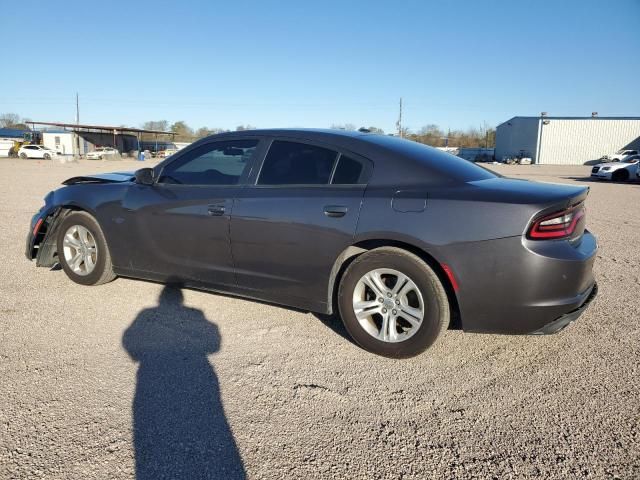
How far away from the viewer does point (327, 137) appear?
3541 millimetres

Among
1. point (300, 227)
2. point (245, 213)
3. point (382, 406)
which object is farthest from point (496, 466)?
point (245, 213)

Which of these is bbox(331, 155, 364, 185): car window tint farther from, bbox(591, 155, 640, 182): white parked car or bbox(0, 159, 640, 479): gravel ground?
bbox(591, 155, 640, 182): white parked car

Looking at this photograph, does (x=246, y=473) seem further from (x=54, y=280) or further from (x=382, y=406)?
(x=54, y=280)

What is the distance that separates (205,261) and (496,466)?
2.61 meters

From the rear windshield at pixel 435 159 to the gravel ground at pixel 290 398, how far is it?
125 cm

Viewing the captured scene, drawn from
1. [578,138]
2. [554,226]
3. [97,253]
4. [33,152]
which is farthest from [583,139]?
[33,152]

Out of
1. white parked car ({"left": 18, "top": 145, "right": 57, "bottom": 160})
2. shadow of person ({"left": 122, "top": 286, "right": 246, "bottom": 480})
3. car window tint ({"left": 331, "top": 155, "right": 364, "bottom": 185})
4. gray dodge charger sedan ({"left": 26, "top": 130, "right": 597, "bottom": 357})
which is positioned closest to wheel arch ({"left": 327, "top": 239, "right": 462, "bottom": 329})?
gray dodge charger sedan ({"left": 26, "top": 130, "right": 597, "bottom": 357})

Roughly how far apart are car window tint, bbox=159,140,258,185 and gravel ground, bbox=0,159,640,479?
3.75 feet

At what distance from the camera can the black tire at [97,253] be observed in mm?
4402

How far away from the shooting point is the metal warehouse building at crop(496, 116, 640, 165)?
5247cm

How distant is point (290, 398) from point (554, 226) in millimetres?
1917

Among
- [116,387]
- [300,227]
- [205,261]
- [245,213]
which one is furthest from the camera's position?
[205,261]

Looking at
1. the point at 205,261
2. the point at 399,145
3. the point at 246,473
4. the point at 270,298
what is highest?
the point at 399,145

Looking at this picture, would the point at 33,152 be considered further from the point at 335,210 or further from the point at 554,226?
the point at 554,226
